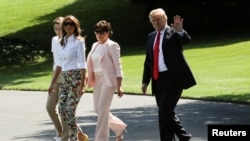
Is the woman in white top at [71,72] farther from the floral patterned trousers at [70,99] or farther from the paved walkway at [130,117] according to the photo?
the paved walkway at [130,117]

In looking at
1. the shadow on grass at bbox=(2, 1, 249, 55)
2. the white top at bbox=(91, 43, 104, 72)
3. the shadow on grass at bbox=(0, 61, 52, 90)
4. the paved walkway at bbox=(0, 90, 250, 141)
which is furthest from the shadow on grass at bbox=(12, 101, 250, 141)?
the shadow on grass at bbox=(2, 1, 249, 55)

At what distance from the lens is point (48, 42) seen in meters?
41.2

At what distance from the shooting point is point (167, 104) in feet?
33.7

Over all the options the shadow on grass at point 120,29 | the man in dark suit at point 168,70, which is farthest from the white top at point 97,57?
the shadow on grass at point 120,29

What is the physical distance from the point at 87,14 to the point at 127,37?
10.5m

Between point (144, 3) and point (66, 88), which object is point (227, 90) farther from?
point (144, 3)

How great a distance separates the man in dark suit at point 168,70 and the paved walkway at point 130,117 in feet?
4.33

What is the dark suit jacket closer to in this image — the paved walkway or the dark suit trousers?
the dark suit trousers

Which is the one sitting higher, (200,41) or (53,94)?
(53,94)

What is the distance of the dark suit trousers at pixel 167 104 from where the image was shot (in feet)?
33.7

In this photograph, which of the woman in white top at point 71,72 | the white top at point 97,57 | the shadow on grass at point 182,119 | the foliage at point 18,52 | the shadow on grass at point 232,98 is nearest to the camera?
the woman in white top at point 71,72

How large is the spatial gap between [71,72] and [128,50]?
25128mm

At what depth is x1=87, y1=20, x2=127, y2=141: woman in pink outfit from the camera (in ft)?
35.9

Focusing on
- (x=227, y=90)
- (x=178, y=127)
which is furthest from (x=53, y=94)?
(x=227, y=90)
